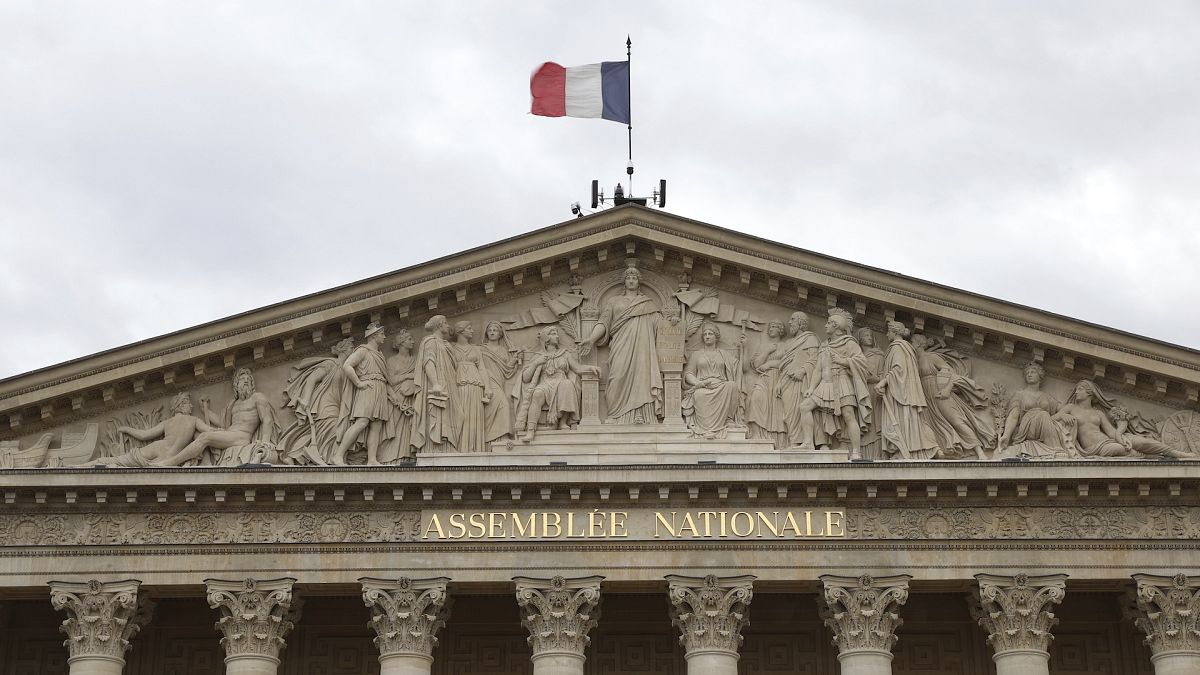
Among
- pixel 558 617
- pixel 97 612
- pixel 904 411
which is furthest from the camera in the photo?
pixel 904 411

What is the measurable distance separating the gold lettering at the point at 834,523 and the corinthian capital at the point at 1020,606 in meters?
2.27

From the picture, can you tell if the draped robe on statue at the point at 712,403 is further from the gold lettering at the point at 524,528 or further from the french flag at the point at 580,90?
the french flag at the point at 580,90

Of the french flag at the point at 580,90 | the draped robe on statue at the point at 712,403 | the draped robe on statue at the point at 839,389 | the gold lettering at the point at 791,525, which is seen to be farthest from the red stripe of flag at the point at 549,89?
the gold lettering at the point at 791,525

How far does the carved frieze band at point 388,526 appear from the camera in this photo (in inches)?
1256

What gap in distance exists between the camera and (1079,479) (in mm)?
31641

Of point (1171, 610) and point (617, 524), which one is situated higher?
point (617, 524)

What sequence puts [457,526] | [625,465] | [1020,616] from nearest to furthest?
1. [1020,616]
2. [625,465]
3. [457,526]

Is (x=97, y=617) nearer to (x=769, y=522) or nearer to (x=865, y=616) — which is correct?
(x=769, y=522)

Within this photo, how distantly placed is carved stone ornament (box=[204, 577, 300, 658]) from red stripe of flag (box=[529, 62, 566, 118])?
10.7 m

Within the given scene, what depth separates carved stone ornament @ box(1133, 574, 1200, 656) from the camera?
102ft

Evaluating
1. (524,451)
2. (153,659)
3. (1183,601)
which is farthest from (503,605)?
(1183,601)

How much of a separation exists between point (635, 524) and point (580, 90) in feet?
31.0

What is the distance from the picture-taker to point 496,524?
3203cm

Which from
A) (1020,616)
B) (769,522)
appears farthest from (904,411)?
(1020,616)
